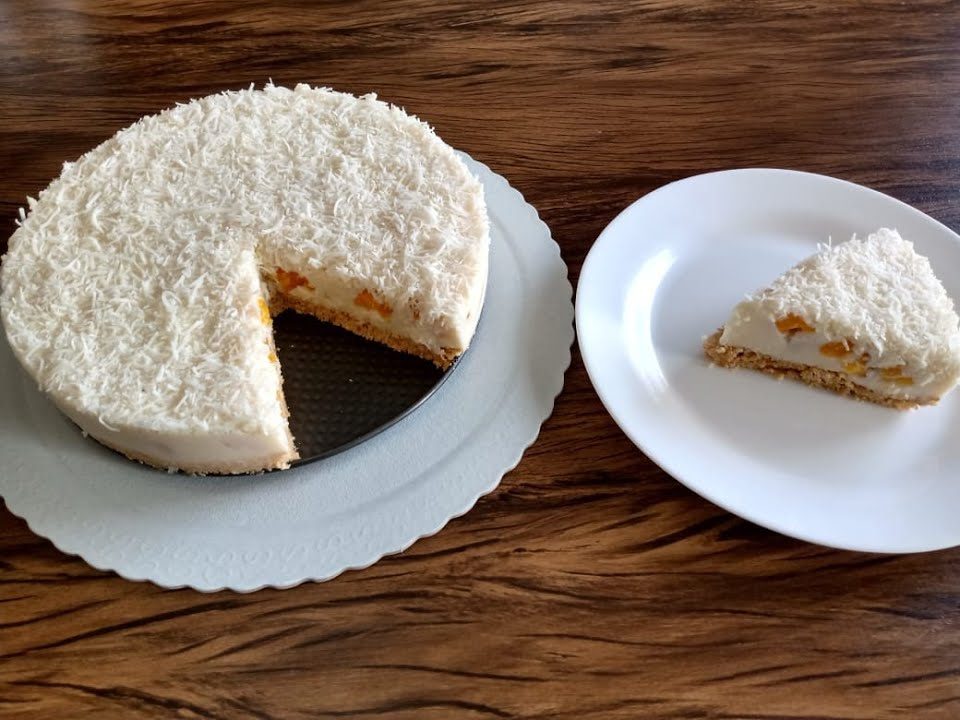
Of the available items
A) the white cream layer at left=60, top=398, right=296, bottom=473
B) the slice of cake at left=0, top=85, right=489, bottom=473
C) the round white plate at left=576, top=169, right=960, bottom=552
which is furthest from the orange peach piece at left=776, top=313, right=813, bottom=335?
the white cream layer at left=60, top=398, right=296, bottom=473

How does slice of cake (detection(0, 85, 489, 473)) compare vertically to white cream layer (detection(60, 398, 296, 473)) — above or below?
above

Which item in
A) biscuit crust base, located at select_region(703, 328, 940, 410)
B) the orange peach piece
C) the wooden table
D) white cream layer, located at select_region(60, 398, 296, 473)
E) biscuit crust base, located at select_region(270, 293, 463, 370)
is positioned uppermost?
biscuit crust base, located at select_region(270, 293, 463, 370)

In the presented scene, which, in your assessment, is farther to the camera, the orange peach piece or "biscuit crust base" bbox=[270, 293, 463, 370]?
"biscuit crust base" bbox=[270, 293, 463, 370]

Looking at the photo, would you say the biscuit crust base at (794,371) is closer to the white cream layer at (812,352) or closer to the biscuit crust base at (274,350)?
the white cream layer at (812,352)

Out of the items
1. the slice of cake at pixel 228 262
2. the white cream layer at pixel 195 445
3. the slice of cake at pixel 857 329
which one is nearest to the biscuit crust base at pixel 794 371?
the slice of cake at pixel 857 329

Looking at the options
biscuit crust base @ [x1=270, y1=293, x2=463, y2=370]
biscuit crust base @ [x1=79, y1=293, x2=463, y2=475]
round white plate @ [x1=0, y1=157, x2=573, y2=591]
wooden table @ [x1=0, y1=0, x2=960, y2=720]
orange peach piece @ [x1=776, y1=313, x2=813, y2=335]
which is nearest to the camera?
wooden table @ [x1=0, y1=0, x2=960, y2=720]

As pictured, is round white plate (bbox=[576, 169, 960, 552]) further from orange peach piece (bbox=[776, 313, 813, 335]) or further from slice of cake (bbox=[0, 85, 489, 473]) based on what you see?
slice of cake (bbox=[0, 85, 489, 473])

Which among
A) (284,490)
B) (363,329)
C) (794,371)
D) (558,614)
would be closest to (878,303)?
(794,371)

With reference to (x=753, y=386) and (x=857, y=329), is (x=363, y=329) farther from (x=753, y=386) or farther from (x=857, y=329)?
(x=857, y=329)
